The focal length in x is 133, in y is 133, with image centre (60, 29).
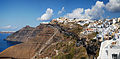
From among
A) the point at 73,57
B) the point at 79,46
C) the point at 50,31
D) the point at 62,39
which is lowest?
the point at 73,57

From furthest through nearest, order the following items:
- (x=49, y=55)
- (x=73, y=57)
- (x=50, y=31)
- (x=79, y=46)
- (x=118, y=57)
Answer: (x=50, y=31), (x=49, y=55), (x=79, y=46), (x=73, y=57), (x=118, y=57)

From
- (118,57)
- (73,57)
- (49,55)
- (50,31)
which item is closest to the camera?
(118,57)

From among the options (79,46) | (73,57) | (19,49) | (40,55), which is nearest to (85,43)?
(79,46)

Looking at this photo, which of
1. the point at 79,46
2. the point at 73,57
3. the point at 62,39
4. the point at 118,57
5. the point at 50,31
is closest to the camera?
the point at 118,57

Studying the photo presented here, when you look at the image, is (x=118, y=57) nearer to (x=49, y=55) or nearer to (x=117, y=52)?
(x=117, y=52)

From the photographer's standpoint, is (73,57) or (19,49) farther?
(19,49)

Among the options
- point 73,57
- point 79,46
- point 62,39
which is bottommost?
point 73,57

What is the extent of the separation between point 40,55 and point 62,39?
582 cm

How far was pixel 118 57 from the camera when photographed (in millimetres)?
10922

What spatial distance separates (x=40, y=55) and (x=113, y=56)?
18034mm

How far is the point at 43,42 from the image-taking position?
3062 cm

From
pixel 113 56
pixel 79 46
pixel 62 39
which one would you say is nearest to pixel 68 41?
pixel 62 39

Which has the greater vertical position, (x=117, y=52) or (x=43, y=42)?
(x=43, y=42)

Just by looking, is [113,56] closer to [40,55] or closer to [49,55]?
[49,55]
